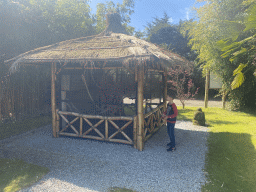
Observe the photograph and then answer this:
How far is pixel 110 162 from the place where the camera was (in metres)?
4.27

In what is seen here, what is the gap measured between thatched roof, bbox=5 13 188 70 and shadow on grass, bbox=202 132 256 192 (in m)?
2.59

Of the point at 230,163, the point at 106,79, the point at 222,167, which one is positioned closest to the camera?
the point at 222,167

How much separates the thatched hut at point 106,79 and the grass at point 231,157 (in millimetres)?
1816

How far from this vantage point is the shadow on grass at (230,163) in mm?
3465

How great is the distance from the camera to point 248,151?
200 inches

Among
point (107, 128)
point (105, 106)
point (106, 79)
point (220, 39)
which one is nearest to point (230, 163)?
point (107, 128)

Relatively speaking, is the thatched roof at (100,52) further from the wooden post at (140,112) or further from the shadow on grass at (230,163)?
the shadow on grass at (230,163)

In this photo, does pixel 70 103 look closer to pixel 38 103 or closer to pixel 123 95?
pixel 123 95

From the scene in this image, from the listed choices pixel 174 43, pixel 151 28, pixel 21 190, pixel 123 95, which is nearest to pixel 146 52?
pixel 123 95

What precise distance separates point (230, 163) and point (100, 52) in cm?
407

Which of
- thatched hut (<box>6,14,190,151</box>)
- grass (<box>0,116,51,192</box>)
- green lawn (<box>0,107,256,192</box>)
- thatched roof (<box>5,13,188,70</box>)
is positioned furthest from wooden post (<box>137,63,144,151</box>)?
grass (<box>0,116,51,192</box>)

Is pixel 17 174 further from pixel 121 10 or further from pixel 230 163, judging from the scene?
pixel 121 10

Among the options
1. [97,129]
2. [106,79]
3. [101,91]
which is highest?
[106,79]

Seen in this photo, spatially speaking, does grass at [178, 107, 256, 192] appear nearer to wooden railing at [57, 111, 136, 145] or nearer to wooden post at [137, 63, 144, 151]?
wooden post at [137, 63, 144, 151]
